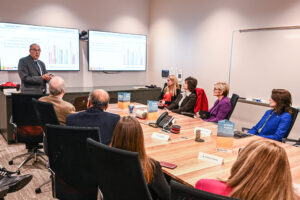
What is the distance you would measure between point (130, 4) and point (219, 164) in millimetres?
5135

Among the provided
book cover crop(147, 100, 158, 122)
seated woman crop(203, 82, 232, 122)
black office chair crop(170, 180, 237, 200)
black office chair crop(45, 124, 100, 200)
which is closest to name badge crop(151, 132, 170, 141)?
book cover crop(147, 100, 158, 122)

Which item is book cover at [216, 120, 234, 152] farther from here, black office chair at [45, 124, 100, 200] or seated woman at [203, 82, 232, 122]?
seated woman at [203, 82, 232, 122]

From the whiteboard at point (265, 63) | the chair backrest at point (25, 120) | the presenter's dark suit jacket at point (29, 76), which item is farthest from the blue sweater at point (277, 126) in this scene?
the presenter's dark suit jacket at point (29, 76)

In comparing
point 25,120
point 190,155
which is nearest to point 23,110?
point 25,120

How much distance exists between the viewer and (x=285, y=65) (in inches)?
164

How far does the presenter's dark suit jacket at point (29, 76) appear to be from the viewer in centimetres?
442

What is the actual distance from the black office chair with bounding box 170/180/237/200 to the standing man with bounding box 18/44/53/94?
3.97 m

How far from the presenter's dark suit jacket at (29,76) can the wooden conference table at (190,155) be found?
2.37m

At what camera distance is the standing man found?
441 centimetres

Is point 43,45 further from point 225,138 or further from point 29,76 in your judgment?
point 225,138

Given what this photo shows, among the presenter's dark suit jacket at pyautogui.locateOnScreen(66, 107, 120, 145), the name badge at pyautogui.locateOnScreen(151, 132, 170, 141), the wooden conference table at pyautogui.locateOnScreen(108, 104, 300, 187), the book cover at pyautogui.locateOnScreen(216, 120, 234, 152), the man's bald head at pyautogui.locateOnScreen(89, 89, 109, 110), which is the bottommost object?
the wooden conference table at pyautogui.locateOnScreen(108, 104, 300, 187)

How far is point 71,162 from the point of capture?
193 centimetres

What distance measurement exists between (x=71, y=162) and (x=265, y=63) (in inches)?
145

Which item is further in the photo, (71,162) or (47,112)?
(47,112)
